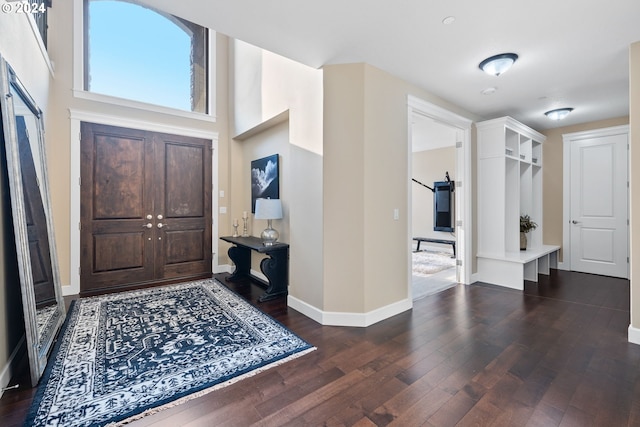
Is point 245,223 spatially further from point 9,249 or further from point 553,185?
point 553,185

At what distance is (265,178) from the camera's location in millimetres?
4391

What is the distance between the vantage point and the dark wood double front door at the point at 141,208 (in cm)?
402

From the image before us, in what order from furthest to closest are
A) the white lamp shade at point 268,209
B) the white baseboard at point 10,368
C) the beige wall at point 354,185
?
the white lamp shade at point 268,209 < the beige wall at point 354,185 < the white baseboard at point 10,368

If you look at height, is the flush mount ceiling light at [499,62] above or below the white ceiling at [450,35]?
below

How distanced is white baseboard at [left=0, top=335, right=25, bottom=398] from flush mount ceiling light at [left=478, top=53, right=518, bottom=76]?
4.44 metres

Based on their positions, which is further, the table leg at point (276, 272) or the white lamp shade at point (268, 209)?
the white lamp shade at point (268, 209)

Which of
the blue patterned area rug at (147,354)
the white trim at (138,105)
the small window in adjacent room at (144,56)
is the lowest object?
the blue patterned area rug at (147,354)

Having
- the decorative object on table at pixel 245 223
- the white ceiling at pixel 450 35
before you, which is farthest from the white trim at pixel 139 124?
the white ceiling at pixel 450 35

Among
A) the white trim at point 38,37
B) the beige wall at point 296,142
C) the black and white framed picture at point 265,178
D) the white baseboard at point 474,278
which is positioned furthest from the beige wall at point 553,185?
the white trim at point 38,37

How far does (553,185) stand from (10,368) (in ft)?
24.2

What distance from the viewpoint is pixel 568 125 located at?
16.9 feet

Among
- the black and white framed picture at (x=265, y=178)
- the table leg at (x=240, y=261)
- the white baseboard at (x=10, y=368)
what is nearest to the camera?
the white baseboard at (x=10, y=368)

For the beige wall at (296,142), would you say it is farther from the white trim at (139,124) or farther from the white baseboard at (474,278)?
the white baseboard at (474,278)

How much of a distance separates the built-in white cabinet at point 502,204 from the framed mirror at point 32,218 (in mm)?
4997
